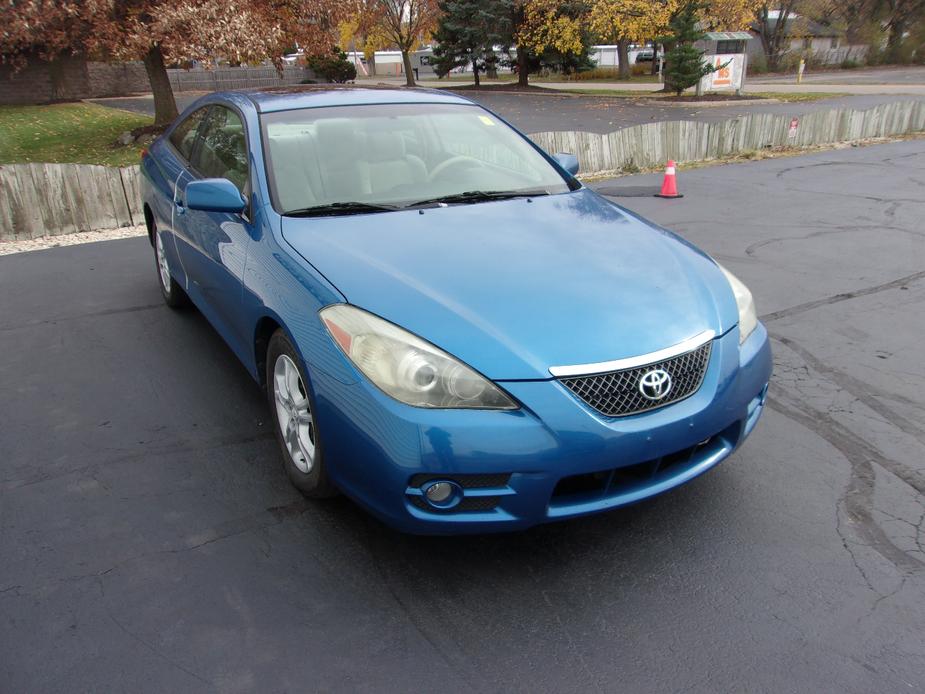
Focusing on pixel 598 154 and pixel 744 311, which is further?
pixel 598 154

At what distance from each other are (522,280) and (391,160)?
130 cm

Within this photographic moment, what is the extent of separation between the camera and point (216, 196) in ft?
10.7

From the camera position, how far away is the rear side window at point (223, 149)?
365 cm

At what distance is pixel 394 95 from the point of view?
164 inches

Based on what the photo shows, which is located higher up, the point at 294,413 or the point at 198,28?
the point at 198,28

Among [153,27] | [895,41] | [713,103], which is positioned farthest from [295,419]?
[895,41]

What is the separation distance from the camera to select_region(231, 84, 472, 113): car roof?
12.8 ft

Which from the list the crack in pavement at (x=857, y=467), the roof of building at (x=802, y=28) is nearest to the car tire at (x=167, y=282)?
the crack in pavement at (x=857, y=467)

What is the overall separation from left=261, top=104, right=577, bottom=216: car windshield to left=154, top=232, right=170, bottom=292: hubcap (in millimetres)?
1937

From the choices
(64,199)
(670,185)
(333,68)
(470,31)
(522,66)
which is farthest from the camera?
(522,66)

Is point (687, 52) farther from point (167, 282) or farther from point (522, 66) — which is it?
point (167, 282)

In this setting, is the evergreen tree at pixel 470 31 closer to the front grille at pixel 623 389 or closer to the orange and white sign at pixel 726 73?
the orange and white sign at pixel 726 73

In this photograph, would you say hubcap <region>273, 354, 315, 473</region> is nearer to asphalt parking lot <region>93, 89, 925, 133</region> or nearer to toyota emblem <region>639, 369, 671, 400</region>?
toyota emblem <region>639, 369, 671, 400</region>

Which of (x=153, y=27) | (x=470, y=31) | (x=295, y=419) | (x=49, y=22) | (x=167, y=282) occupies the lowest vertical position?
(x=167, y=282)
